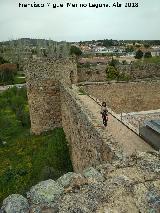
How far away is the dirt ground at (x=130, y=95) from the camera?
725 inches

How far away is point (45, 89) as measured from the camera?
16031 millimetres

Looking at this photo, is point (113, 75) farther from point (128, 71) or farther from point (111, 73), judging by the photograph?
point (128, 71)

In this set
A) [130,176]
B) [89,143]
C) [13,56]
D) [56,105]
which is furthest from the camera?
[13,56]

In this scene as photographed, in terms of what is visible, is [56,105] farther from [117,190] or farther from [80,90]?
[117,190]

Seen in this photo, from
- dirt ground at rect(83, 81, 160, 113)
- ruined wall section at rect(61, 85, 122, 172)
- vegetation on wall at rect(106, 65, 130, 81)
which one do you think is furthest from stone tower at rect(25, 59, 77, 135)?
ruined wall section at rect(61, 85, 122, 172)

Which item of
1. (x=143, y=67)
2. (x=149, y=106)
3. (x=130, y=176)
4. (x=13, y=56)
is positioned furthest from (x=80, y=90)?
(x=13, y=56)

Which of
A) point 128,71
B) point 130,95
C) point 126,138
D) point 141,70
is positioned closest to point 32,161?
point 126,138

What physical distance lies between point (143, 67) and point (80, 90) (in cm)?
676

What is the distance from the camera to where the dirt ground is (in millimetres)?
18406

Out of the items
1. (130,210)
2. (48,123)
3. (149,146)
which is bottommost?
(48,123)

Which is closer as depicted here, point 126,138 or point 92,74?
point 126,138

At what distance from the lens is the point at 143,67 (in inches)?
887

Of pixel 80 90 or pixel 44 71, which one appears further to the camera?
pixel 80 90

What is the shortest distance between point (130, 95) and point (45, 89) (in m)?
4.85
